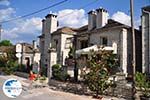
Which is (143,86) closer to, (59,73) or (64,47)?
(59,73)

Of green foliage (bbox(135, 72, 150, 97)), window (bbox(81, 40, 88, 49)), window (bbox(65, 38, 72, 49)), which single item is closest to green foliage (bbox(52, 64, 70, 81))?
window (bbox(81, 40, 88, 49))

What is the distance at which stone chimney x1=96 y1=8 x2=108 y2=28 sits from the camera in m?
29.5

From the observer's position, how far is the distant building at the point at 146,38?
2308 cm

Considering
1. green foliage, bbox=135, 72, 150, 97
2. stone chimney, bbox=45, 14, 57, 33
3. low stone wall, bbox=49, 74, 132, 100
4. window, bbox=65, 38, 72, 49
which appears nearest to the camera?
green foliage, bbox=135, 72, 150, 97

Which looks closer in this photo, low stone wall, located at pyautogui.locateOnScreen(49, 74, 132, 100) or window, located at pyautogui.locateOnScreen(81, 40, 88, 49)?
low stone wall, located at pyautogui.locateOnScreen(49, 74, 132, 100)

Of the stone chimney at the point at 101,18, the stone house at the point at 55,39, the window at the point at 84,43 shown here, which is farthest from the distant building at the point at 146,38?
the stone house at the point at 55,39

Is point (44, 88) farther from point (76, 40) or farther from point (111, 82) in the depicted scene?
point (76, 40)

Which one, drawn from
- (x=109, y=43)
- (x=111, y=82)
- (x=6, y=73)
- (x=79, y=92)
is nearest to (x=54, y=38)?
(x=6, y=73)

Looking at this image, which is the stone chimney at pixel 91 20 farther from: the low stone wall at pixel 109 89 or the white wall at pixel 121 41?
the low stone wall at pixel 109 89

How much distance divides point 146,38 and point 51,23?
1548cm

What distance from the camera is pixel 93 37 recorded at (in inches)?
1150

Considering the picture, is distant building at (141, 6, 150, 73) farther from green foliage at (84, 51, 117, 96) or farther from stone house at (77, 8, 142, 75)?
green foliage at (84, 51, 117, 96)

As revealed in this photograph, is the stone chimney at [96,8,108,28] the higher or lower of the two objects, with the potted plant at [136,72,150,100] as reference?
higher

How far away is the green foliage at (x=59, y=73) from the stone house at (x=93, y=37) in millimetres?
1077
